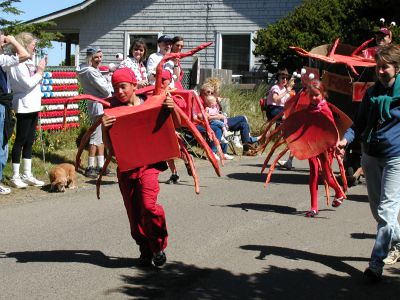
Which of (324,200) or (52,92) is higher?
(52,92)

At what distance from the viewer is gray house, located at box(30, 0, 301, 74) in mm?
26125

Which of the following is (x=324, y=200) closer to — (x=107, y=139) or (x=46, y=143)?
(x=107, y=139)

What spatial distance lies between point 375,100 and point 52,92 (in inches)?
338

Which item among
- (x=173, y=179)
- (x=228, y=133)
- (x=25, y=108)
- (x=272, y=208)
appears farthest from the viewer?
(x=228, y=133)

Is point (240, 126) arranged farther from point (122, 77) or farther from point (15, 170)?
point (122, 77)

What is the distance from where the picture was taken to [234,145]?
16500 millimetres

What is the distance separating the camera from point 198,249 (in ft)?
24.1

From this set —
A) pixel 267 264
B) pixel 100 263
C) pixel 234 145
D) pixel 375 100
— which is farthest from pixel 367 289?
pixel 234 145

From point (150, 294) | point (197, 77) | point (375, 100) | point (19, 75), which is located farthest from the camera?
point (197, 77)

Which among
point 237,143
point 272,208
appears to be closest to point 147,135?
point 272,208

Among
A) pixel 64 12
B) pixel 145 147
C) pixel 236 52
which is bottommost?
pixel 145 147

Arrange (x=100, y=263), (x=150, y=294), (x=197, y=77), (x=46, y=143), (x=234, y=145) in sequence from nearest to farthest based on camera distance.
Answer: (x=150, y=294) → (x=100, y=263) → (x=46, y=143) → (x=234, y=145) → (x=197, y=77)

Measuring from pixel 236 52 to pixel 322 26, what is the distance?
542 cm

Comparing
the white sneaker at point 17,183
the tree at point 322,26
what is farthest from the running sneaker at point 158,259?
the tree at point 322,26
